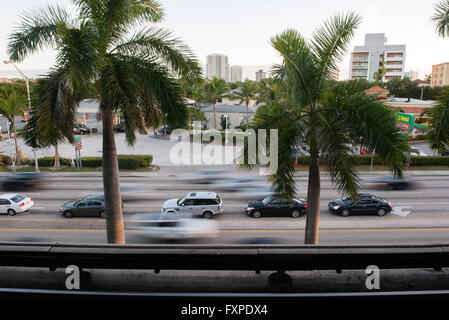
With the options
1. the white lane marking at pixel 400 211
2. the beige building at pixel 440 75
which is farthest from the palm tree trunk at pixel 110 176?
the beige building at pixel 440 75

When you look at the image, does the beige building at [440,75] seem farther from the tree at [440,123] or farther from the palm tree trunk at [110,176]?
the palm tree trunk at [110,176]

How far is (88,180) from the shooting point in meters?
25.1

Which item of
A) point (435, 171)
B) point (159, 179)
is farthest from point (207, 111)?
point (435, 171)

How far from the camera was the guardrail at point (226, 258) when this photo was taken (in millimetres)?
4094

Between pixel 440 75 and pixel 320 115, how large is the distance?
356 ft

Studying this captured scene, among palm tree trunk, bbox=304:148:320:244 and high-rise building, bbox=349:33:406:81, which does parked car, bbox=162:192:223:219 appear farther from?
high-rise building, bbox=349:33:406:81

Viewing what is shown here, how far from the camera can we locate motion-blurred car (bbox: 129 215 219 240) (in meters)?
13.5

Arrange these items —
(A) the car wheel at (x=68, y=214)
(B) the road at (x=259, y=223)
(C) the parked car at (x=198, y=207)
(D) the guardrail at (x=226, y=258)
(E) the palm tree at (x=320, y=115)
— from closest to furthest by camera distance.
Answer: (D) the guardrail at (x=226, y=258)
(E) the palm tree at (x=320, y=115)
(B) the road at (x=259, y=223)
(C) the parked car at (x=198, y=207)
(A) the car wheel at (x=68, y=214)

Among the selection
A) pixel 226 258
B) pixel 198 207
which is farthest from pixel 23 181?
pixel 226 258

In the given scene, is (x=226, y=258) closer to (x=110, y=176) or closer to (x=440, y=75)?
(x=110, y=176)

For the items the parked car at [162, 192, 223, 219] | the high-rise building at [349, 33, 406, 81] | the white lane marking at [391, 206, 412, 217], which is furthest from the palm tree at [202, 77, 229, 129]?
the high-rise building at [349, 33, 406, 81]

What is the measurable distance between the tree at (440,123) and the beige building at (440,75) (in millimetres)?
97589

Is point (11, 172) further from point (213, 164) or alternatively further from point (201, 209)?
point (201, 209)

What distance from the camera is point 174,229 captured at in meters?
13.5
